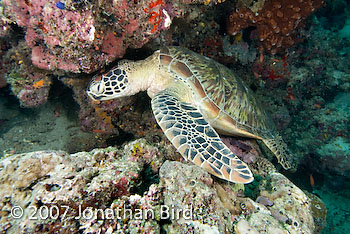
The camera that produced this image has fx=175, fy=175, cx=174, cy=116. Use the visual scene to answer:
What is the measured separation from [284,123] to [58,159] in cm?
486

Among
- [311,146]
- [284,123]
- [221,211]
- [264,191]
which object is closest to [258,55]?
[284,123]

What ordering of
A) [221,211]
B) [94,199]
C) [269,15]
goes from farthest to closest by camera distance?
[269,15], [221,211], [94,199]

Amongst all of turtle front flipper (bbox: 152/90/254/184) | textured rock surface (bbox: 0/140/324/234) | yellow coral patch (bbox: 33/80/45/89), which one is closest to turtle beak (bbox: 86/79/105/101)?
turtle front flipper (bbox: 152/90/254/184)

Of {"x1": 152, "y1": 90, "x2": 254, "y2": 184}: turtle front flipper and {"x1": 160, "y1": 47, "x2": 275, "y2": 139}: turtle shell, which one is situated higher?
{"x1": 160, "y1": 47, "x2": 275, "y2": 139}: turtle shell

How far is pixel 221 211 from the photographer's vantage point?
1431 millimetres

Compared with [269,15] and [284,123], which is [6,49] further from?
[284,123]

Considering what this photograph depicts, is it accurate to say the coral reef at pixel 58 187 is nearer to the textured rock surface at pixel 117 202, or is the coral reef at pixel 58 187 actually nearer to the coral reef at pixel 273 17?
the textured rock surface at pixel 117 202

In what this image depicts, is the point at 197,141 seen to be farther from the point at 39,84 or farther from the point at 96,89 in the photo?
the point at 39,84

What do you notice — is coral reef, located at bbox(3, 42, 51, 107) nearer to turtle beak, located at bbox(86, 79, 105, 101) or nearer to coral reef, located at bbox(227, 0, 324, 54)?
turtle beak, located at bbox(86, 79, 105, 101)

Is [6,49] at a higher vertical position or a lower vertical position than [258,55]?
lower

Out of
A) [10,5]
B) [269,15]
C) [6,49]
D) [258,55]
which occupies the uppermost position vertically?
[269,15]

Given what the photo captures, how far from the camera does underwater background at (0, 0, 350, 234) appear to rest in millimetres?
1344

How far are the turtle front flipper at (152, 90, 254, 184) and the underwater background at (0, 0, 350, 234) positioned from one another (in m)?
0.21

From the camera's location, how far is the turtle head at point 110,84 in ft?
8.63
